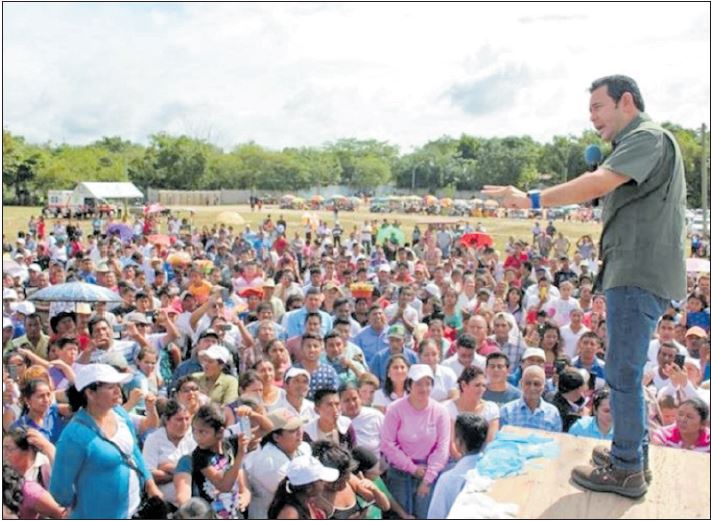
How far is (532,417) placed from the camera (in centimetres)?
490

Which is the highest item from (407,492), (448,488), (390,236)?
(390,236)

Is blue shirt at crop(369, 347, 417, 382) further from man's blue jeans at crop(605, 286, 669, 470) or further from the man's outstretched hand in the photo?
the man's outstretched hand

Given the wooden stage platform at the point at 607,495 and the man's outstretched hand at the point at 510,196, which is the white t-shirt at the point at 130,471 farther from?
the man's outstretched hand at the point at 510,196

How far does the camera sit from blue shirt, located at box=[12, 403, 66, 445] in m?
4.57

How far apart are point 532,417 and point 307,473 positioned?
1.94 m

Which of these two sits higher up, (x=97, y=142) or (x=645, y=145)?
(x=97, y=142)

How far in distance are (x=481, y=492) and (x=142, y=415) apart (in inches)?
118

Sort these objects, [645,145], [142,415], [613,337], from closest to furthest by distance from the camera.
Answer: [645,145]
[613,337]
[142,415]

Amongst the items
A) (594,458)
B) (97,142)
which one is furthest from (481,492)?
(97,142)

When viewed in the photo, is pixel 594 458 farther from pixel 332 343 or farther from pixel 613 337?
pixel 332 343

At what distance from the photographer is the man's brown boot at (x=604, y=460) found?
3.00 metres

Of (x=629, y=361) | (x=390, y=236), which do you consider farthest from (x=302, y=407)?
(x=390, y=236)

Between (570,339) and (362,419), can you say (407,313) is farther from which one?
(362,419)

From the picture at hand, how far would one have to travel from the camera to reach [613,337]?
9.51 feet
